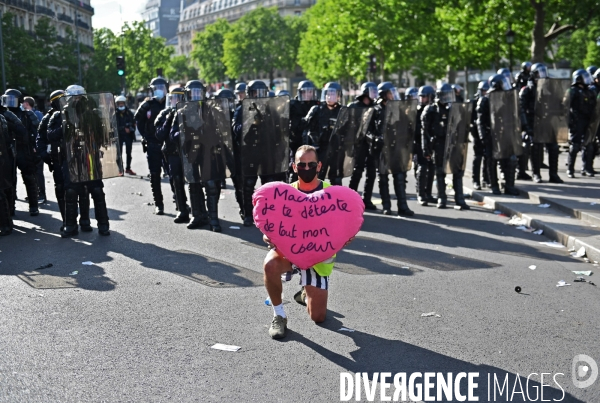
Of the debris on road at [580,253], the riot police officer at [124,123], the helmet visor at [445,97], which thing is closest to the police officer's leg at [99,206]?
the helmet visor at [445,97]

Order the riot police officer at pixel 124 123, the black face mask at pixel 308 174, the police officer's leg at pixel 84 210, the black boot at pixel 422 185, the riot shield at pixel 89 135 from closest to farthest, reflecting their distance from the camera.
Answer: the black face mask at pixel 308 174, the riot shield at pixel 89 135, the police officer's leg at pixel 84 210, the black boot at pixel 422 185, the riot police officer at pixel 124 123

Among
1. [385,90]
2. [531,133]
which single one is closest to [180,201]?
[385,90]

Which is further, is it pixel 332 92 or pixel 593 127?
pixel 593 127

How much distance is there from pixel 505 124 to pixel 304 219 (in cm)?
862

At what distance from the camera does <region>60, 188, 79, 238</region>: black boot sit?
426 inches

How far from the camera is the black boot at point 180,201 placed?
39.1 ft

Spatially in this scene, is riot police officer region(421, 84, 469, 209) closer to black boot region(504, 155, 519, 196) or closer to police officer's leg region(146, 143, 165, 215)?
black boot region(504, 155, 519, 196)

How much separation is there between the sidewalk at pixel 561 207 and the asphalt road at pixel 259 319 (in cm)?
37

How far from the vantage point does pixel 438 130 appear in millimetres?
13023

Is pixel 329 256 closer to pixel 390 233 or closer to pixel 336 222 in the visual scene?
pixel 336 222

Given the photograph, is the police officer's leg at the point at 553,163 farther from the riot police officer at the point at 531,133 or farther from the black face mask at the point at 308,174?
the black face mask at the point at 308,174

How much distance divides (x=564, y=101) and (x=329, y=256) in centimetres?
1067

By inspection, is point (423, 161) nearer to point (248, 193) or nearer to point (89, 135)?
point (248, 193)

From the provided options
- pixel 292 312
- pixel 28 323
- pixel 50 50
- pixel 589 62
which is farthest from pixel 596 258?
pixel 589 62
